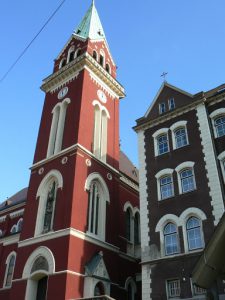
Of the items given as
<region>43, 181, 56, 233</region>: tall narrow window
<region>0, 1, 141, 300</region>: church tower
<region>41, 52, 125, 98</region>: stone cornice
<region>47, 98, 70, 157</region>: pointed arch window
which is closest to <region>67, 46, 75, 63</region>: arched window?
<region>0, 1, 141, 300</region>: church tower

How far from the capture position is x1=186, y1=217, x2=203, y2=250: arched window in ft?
69.2

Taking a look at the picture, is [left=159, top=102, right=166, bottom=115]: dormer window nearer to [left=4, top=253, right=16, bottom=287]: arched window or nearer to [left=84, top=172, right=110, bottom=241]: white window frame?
[left=84, top=172, right=110, bottom=241]: white window frame

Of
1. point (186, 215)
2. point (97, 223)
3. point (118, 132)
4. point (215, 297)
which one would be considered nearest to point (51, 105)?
point (118, 132)

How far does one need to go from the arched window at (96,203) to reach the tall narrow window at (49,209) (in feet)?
9.66

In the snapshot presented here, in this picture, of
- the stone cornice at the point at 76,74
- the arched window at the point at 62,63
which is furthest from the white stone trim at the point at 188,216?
the arched window at the point at 62,63

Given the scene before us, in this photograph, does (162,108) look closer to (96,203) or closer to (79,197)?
(79,197)

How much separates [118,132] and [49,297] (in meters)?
19.4

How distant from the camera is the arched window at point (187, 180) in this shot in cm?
2308

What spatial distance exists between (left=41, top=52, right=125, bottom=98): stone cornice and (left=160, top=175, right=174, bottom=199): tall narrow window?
16.8 meters

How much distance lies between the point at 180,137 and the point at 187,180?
3.61 meters

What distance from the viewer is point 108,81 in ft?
127

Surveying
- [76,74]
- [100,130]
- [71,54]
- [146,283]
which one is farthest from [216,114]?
[71,54]

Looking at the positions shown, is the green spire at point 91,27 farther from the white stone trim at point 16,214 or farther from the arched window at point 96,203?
the white stone trim at point 16,214

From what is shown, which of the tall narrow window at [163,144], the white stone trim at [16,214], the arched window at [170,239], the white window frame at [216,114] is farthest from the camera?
the white stone trim at [16,214]
